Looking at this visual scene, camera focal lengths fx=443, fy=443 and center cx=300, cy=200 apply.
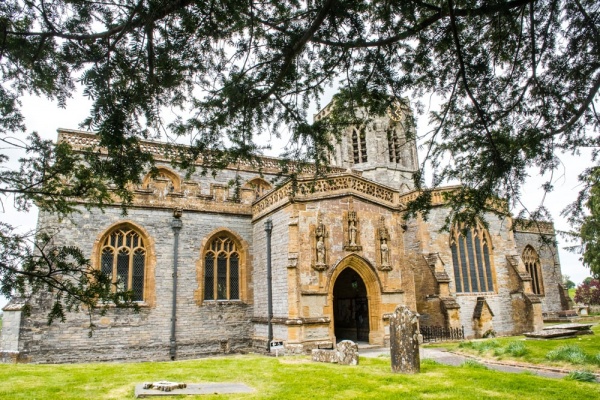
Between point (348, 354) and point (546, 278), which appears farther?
point (546, 278)

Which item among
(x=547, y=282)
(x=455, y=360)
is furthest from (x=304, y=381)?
(x=547, y=282)

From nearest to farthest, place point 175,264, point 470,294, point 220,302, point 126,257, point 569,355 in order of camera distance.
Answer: point 569,355 → point 126,257 → point 175,264 → point 220,302 → point 470,294

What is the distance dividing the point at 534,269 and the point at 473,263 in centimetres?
942

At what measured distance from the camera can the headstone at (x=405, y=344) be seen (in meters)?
9.66

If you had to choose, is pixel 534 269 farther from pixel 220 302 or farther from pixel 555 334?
pixel 220 302

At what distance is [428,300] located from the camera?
1945 centimetres

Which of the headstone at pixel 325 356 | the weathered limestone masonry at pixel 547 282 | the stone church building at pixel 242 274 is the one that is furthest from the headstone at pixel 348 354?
the weathered limestone masonry at pixel 547 282

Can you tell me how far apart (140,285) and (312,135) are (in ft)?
39.9

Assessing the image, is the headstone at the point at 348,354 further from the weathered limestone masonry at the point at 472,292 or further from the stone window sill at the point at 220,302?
the weathered limestone masonry at the point at 472,292

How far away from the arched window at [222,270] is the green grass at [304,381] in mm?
5308

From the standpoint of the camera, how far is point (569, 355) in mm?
10672

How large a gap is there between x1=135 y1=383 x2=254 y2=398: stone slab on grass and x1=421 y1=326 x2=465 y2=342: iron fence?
1150 cm

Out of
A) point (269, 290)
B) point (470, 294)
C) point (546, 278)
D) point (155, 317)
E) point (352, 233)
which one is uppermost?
point (352, 233)

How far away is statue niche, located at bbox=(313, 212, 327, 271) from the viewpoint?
14586 millimetres
